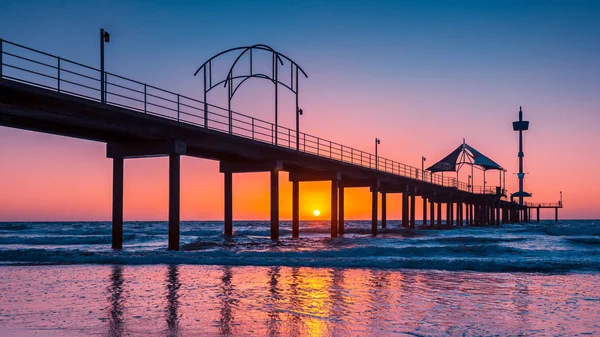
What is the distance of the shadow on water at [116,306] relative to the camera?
719 cm

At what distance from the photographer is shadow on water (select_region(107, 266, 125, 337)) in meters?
7.19

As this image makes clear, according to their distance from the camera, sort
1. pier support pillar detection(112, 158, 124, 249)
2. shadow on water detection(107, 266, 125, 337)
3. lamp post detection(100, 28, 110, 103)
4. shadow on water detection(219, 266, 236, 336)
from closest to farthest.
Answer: shadow on water detection(107, 266, 125, 337)
shadow on water detection(219, 266, 236, 336)
lamp post detection(100, 28, 110, 103)
pier support pillar detection(112, 158, 124, 249)

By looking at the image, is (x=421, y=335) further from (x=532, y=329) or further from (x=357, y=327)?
(x=532, y=329)

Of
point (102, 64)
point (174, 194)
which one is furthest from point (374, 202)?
point (102, 64)

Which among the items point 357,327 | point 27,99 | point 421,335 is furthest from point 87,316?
point 27,99

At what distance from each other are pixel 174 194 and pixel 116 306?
619 inches

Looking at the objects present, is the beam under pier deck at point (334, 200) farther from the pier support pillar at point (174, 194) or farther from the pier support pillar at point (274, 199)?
the pier support pillar at point (174, 194)

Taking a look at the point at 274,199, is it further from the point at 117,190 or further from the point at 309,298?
the point at 309,298

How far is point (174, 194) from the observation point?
24.4m

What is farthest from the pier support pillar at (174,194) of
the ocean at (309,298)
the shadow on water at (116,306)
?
the shadow on water at (116,306)

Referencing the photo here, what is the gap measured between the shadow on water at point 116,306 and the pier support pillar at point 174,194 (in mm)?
10542

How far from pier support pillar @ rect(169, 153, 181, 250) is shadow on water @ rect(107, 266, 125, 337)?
1054 cm

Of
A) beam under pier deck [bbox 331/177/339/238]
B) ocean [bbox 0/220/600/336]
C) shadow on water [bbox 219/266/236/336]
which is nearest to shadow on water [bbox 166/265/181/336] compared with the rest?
ocean [bbox 0/220/600/336]

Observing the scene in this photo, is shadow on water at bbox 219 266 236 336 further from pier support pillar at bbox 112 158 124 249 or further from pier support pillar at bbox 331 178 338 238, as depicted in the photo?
pier support pillar at bbox 331 178 338 238
